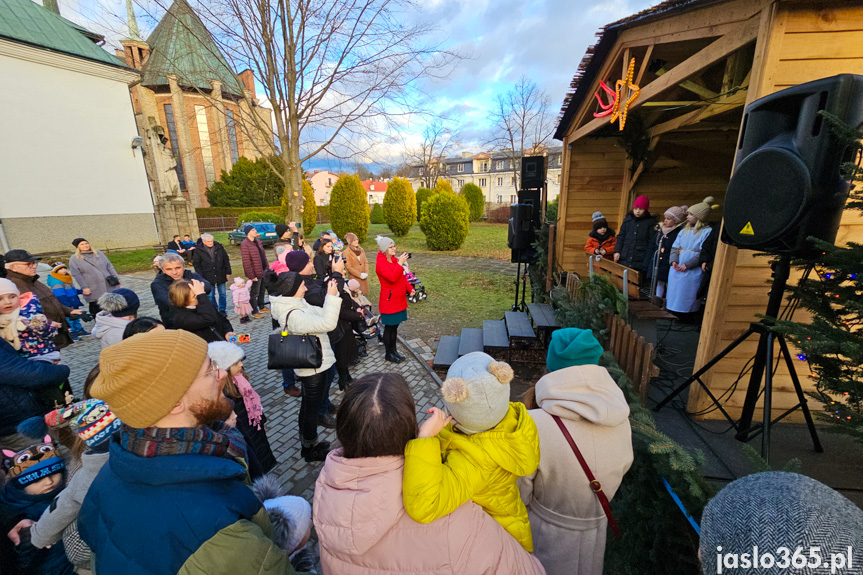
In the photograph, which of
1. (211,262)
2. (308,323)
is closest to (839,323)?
(308,323)

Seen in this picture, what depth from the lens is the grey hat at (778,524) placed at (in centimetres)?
69

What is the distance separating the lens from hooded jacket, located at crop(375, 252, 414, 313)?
16.0 feet

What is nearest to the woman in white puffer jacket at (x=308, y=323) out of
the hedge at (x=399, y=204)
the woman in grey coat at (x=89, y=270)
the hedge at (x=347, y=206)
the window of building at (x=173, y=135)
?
the woman in grey coat at (x=89, y=270)

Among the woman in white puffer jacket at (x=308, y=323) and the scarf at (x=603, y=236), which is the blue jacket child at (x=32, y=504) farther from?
the scarf at (x=603, y=236)

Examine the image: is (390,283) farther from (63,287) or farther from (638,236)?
(63,287)

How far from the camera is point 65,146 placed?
1430 centimetres

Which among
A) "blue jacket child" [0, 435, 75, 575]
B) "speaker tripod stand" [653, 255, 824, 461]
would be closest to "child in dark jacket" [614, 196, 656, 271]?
"speaker tripod stand" [653, 255, 824, 461]

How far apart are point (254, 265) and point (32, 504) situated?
20.2ft

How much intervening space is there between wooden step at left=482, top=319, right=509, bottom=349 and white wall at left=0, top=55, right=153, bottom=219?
62.9 feet

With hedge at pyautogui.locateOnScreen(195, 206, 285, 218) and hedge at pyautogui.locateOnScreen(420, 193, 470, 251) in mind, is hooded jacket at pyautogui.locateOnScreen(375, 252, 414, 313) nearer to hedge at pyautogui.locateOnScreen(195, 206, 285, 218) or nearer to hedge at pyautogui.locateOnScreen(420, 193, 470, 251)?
hedge at pyautogui.locateOnScreen(420, 193, 470, 251)

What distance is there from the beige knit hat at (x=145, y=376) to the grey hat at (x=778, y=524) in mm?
1612

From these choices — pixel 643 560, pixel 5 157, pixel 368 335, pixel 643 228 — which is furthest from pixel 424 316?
pixel 5 157

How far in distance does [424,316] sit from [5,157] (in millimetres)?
17927

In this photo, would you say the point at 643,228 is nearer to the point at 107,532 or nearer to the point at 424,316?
the point at 424,316
